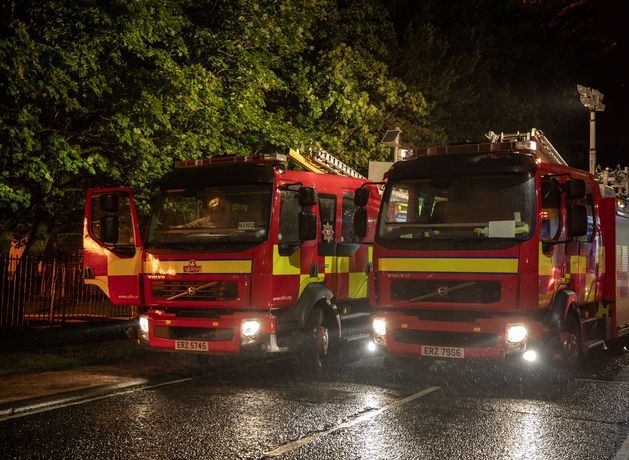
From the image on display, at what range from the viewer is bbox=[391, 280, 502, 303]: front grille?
366 inches

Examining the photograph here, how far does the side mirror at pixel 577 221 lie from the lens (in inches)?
370

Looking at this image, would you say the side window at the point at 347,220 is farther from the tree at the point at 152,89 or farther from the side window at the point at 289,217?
the tree at the point at 152,89

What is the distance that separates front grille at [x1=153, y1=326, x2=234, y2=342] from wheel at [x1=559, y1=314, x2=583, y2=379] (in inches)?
172

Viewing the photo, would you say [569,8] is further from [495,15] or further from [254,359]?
[254,359]

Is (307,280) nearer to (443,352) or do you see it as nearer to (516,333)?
(443,352)

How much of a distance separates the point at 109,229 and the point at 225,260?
176 cm

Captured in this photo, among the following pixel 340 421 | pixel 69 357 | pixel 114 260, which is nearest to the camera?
pixel 340 421

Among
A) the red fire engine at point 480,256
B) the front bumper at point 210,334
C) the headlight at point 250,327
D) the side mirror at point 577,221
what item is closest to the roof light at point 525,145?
the red fire engine at point 480,256

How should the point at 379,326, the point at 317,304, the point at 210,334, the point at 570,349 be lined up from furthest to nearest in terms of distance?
1. the point at 317,304
2. the point at 570,349
3. the point at 210,334
4. the point at 379,326

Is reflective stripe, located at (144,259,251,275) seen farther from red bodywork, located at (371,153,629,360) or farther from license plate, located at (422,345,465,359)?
license plate, located at (422,345,465,359)

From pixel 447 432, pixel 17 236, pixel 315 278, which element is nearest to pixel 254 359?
pixel 315 278

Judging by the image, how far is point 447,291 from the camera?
374 inches

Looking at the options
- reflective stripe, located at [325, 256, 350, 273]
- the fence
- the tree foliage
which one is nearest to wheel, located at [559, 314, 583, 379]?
reflective stripe, located at [325, 256, 350, 273]

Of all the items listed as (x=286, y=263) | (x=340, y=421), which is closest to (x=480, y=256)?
(x=286, y=263)
